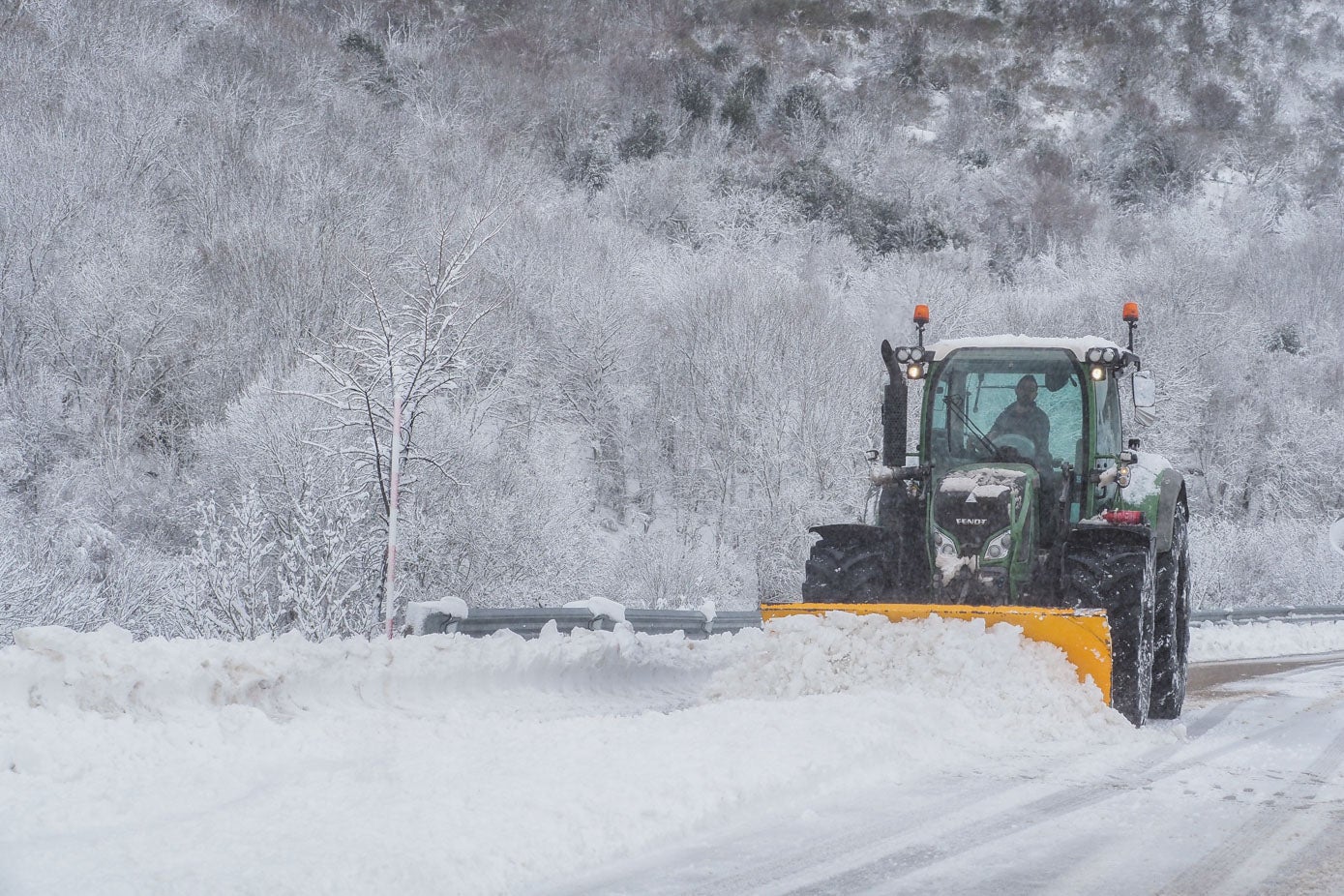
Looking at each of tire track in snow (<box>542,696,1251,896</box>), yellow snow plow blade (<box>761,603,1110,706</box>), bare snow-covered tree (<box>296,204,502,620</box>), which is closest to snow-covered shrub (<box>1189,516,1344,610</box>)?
bare snow-covered tree (<box>296,204,502,620</box>)

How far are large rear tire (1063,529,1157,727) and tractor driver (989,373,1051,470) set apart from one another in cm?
86

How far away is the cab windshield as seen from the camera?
8.20m

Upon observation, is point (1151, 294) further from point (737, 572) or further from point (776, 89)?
point (776, 89)

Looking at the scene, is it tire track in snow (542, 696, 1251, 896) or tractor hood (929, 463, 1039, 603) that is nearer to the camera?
tire track in snow (542, 696, 1251, 896)

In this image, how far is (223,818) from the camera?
431 cm

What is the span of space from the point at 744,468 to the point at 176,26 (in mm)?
27754

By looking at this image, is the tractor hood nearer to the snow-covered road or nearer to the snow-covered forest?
the snow-covered road

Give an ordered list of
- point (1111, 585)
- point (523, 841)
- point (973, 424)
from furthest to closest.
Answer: point (973, 424) → point (1111, 585) → point (523, 841)

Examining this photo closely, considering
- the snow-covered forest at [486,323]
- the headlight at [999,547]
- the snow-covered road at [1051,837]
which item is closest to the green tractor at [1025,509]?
the headlight at [999,547]

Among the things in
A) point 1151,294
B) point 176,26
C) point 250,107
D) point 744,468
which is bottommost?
point 744,468

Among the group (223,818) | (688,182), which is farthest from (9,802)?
(688,182)

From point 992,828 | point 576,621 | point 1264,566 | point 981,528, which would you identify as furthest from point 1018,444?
point 1264,566

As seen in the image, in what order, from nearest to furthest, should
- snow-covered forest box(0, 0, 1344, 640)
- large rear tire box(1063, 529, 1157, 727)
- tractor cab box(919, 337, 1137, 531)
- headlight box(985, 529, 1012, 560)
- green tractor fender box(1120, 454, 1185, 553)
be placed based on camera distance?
1. large rear tire box(1063, 529, 1157, 727)
2. headlight box(985, 529, 1012, 560)
3. tractor cab box(919, 337, 1137, 531)
4. green tractor fender box(1120, 454, 1185, 553)
5. snow-covered forest box(0, 0, 1344, 640)

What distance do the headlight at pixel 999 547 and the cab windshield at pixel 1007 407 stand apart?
80 centimetres
